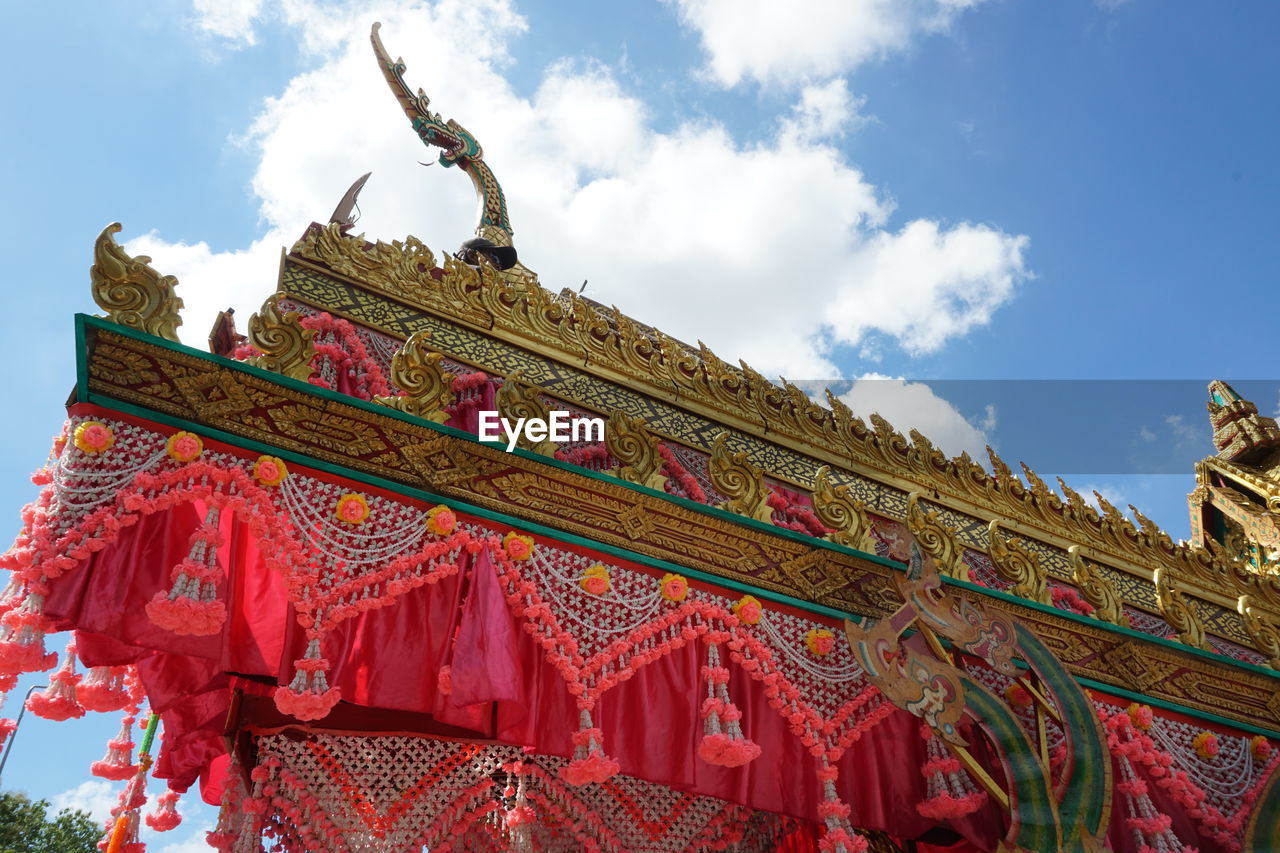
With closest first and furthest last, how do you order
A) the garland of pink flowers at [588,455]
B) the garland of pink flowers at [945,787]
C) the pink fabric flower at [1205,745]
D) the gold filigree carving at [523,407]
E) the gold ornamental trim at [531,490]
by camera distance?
the gold ornamental trim at [531,490], the gold filigree carving at [523,407], the garland of pink flowers at [945,787], the pink fabric flower at [1205,745], the garland of pink flowers at [588,455]

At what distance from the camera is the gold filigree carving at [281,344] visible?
11.5ft

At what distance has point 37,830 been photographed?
1819 centimetres

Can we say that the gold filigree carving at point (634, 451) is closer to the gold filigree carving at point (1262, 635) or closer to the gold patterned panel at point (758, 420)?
the gold patterned panel at point (758, 420)

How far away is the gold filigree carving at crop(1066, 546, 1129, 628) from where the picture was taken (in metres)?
4.95

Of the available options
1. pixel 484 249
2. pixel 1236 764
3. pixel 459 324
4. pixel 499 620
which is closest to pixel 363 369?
pixel 459 324

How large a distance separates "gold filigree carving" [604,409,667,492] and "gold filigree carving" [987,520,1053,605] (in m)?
1.89

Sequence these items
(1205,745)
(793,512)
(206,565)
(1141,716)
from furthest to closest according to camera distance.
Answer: (793,512) < (1205,745) < (1141,716) < (206,565)

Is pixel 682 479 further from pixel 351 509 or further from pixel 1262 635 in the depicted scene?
pixel 1262 635

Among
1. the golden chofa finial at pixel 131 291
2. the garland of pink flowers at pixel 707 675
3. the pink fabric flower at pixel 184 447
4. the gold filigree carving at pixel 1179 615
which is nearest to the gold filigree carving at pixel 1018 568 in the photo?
the gold filigree carving at pixel 1179 615

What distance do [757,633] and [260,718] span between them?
83.3 inches

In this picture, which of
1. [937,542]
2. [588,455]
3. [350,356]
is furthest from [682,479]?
[350,356]

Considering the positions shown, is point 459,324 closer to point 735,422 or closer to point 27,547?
point 735,422

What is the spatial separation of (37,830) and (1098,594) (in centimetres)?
2017

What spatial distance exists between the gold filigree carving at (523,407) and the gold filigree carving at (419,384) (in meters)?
0.22
